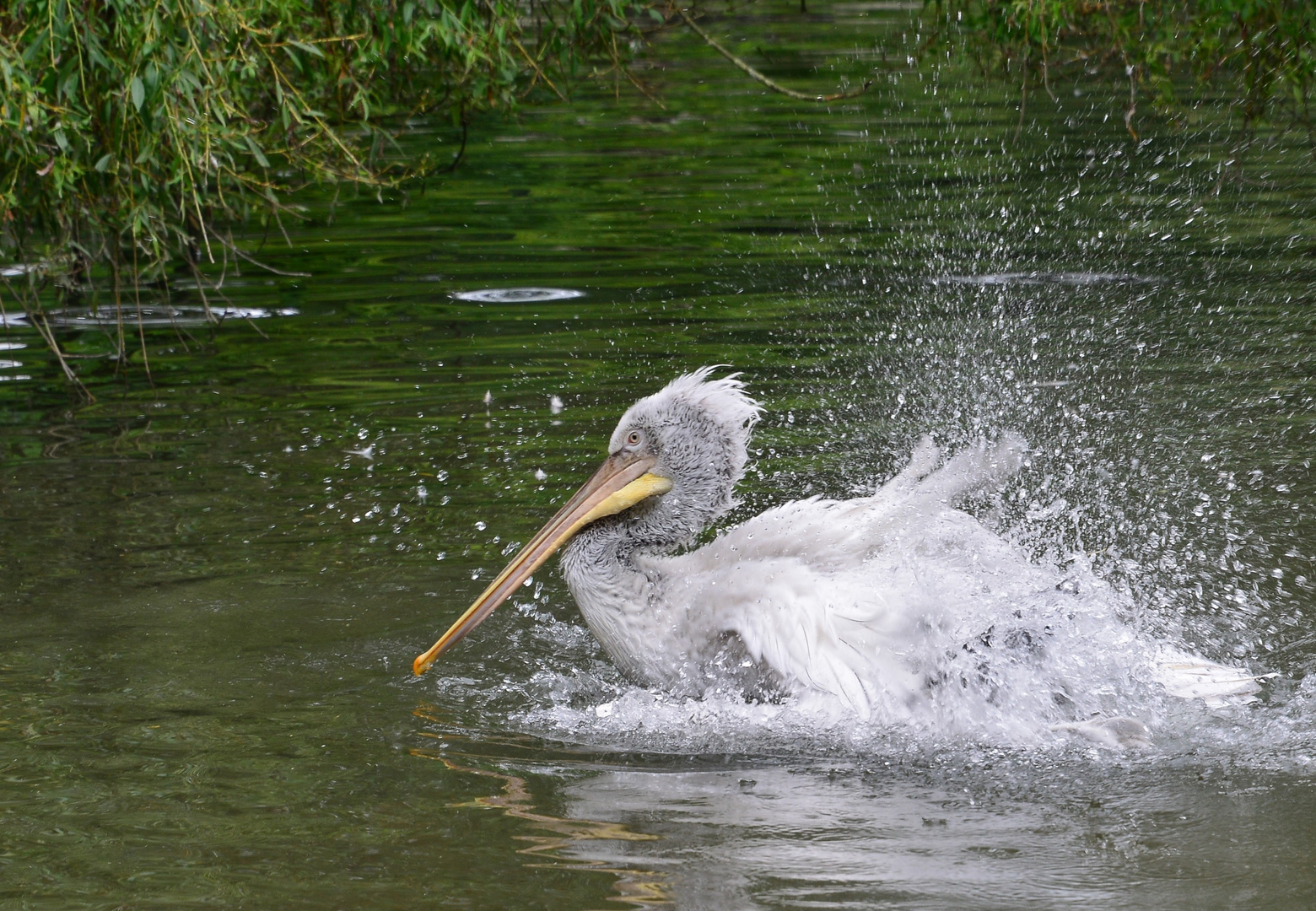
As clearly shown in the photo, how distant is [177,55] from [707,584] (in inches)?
120

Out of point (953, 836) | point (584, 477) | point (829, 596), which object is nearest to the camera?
point (953, 836)

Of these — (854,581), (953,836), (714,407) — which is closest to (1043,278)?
(714,407)

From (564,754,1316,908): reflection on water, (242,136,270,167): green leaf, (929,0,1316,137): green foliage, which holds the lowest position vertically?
(564,754,1316,908): reflection on water

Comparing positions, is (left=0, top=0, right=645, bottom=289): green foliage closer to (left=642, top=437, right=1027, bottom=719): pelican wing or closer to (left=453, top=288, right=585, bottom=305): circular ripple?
(left=453, top=288, right=585, bottom=305): circular ripple

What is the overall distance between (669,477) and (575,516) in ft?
1.02

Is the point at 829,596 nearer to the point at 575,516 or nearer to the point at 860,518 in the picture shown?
the point at 860,518

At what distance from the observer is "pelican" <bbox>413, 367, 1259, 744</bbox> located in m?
4.25

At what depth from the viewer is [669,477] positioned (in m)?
4.86

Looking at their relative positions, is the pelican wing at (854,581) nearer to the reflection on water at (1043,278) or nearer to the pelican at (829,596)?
the pelican at (829,596)

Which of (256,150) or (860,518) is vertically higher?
(256,150)

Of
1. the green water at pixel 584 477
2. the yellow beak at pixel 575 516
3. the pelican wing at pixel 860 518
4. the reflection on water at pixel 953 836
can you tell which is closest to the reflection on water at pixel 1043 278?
the green water at pixel 584 477

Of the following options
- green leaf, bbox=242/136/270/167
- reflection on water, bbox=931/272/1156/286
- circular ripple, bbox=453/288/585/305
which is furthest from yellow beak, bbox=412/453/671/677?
reflection on water, bbox=931/272/1156/286

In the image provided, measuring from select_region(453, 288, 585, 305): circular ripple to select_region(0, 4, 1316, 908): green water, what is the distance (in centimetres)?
11

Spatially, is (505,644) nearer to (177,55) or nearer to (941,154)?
(177,55)
